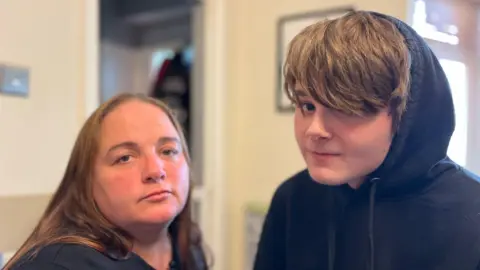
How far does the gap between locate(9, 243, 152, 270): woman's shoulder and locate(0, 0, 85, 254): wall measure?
2.19 ft

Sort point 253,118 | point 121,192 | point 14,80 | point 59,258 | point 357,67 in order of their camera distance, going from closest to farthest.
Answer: point 357,67
point 59,258
point 121,192
point 14,80
point 253,118

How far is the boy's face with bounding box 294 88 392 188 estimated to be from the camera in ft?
3.22

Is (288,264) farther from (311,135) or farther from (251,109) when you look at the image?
(251,109)

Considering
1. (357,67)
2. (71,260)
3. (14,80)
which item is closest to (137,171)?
(71,260)

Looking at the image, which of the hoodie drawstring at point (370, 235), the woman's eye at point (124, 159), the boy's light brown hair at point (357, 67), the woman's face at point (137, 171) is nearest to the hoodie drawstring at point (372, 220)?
the hoodie drawstring at point (370, 235)

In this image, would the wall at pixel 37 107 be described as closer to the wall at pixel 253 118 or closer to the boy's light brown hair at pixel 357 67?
the wall at pixel 253 118

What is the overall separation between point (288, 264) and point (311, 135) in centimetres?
37

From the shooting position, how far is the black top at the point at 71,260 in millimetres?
1072

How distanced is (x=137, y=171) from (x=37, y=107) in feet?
2.38

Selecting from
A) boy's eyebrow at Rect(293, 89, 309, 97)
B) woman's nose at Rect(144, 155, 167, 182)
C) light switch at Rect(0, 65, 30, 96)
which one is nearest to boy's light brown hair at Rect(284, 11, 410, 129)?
→ boy's eyebrow at Rect(293, 89, 309, 97)

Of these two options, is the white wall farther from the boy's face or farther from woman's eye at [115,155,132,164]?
the boy's face

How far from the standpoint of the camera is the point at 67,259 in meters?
1.09

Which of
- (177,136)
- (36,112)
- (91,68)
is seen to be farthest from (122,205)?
(91,68)

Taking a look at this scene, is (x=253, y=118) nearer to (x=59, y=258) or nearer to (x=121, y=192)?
(x=121, y=192)
